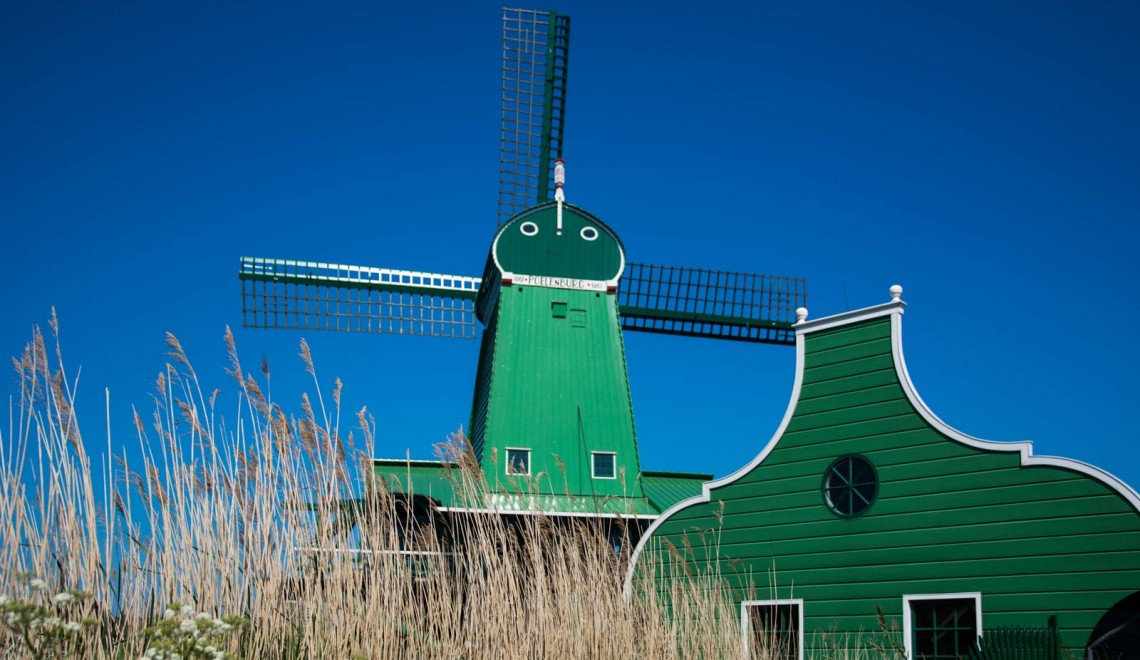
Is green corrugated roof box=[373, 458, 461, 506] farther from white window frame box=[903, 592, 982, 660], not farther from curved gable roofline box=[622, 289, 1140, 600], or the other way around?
white window frame box=[903, 592, 982, 660]

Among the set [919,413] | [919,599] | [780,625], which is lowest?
[780,625]

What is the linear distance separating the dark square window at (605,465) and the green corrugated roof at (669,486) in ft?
2.67

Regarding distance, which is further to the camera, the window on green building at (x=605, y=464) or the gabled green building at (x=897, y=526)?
the window on green building at (x=605, y=464)

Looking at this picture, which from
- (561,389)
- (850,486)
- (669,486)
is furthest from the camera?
(669,486)

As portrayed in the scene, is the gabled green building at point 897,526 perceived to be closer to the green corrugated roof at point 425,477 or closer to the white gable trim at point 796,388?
the white gable trim at point 796,388

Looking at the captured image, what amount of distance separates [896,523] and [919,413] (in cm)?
108

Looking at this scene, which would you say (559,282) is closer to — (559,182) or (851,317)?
(559,182)

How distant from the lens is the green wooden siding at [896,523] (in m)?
8.47

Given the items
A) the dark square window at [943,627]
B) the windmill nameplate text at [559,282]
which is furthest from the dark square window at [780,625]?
the windmill nameplate text at [559,282]

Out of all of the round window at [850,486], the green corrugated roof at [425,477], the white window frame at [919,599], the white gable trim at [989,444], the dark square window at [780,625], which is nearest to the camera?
the white gable trim at [989,444]

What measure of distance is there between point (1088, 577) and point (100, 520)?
763cm

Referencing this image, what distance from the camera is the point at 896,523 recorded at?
965 centimetres

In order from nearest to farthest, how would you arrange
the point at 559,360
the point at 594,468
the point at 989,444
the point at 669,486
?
1. the point at 989,444
2. the point at 594,468
3. the point at 559,360
4. the point at 669,486

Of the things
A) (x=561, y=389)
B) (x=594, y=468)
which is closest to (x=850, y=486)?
(x=594, y=468)
